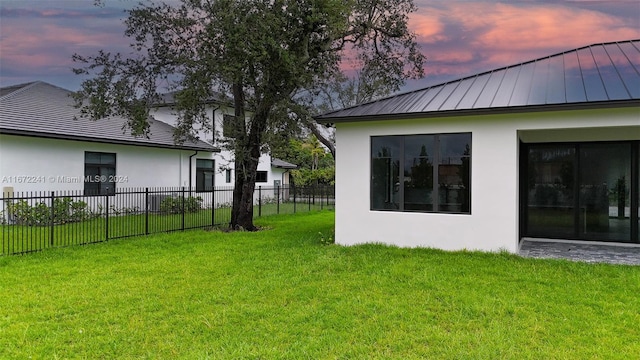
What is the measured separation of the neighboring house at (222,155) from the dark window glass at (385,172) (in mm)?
4453

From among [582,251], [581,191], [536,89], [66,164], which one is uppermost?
[536,89]

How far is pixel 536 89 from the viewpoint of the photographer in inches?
316

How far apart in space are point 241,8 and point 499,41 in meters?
10.1

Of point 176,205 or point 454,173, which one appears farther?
point 176,205

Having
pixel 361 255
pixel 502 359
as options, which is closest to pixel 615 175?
pixel 361 255

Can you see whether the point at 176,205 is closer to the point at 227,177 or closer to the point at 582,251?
the point at 227,177

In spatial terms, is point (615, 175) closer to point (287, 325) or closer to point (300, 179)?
point (287, 325)

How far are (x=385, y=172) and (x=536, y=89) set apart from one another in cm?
335

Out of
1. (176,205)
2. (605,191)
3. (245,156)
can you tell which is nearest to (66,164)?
(176,205)

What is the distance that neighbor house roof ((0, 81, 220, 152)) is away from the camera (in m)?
13.3

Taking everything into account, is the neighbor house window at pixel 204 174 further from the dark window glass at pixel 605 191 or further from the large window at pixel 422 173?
the dark window glass at pixel 605 191

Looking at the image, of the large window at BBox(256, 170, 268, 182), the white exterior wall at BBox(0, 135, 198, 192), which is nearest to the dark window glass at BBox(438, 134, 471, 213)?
the white exterior wall at BBox(0, 135, 198, 192)

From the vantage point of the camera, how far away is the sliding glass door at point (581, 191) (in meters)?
8.71

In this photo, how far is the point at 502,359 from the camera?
12.0 ft
